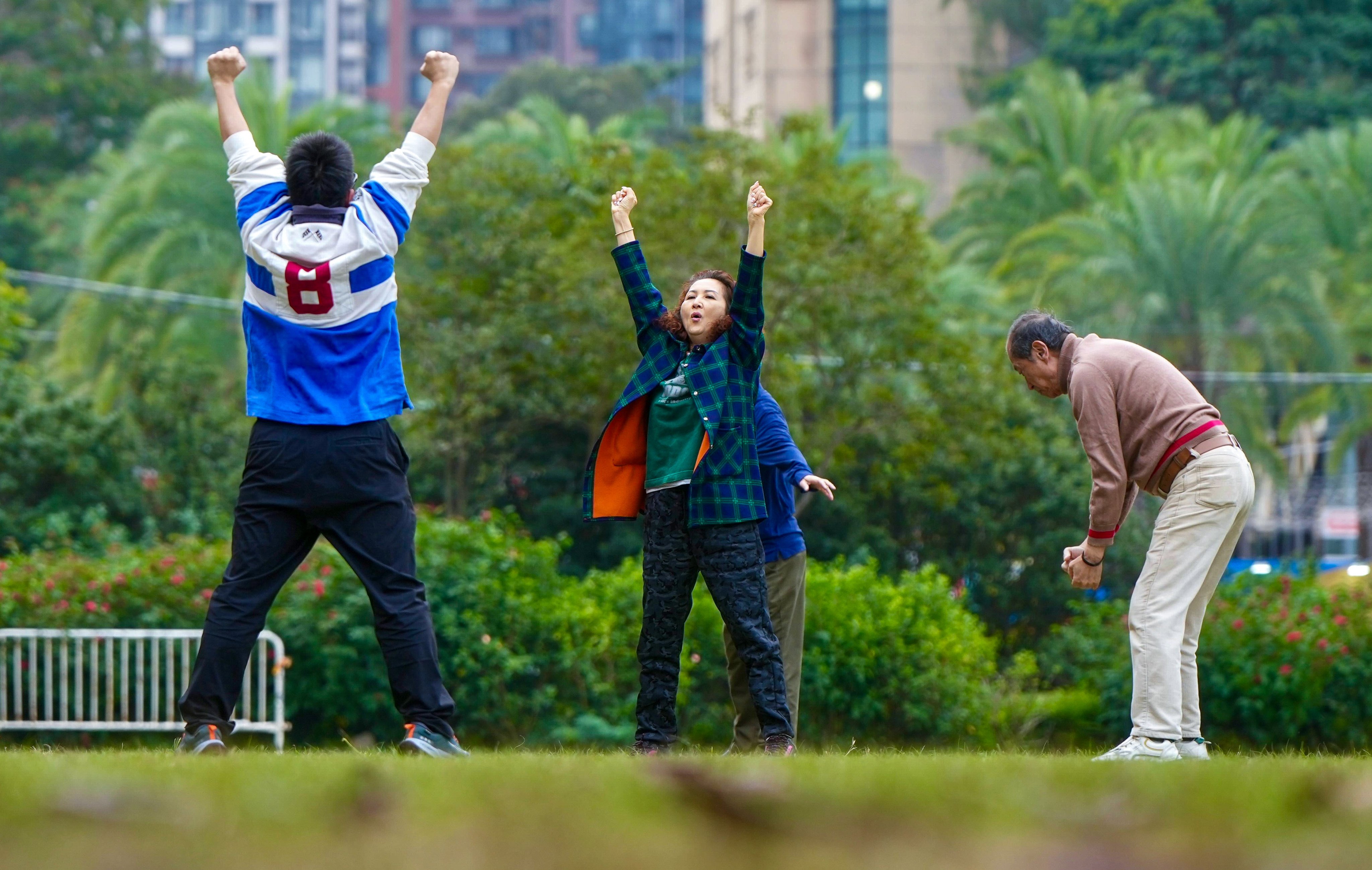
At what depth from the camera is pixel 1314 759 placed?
4.92m

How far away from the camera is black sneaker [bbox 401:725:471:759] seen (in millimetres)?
5098

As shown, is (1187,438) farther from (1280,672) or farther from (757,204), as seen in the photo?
(1280,672)

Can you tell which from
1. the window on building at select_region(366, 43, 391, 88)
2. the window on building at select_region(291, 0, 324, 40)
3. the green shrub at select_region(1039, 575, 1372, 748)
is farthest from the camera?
the window on building at select_region(291, 0, 324, 40)

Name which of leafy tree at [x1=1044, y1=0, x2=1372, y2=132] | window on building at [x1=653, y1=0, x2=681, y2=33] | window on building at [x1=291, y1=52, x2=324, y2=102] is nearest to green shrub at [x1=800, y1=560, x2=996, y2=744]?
leafy tree at [x1=1044, y1=0, x2=1372, y2=132]

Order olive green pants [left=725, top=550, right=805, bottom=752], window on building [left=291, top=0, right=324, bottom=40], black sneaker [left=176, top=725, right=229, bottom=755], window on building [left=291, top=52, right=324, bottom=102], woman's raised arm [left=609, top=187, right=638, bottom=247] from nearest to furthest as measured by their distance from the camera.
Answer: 1. black sneaker [left=176, top=725, right=229, bottom=755]
2. woman's raised arm [left=609, top=187, right=638, bottom=247]
3. olive green pants [left=725, top=550, right=805, bottom=752]
4. window on building [left=291, top=0, right=324, bottom=40]
5. window on building [left=291, top=52, right=324, bottom=102]

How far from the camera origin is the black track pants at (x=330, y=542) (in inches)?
210

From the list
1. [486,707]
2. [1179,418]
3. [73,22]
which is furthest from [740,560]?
[73,22]

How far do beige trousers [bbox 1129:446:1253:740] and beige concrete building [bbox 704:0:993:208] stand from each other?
2226 inches

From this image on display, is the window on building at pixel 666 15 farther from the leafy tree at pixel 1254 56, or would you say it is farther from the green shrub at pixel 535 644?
the green shrub at pixel 535 644

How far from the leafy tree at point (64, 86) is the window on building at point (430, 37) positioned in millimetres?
64258

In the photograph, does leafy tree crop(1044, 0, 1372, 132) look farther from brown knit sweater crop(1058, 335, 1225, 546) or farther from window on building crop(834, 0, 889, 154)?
brown knit sweater crop(1058, 335, 1225, 546)

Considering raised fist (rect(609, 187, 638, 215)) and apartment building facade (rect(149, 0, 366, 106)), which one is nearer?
raised fist (rect(609, 187, 638, 215))

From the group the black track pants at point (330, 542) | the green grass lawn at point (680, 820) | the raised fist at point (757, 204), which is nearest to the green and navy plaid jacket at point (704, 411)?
the raised fist at point (757, 204)

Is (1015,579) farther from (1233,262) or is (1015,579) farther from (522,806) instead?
(522,806)
